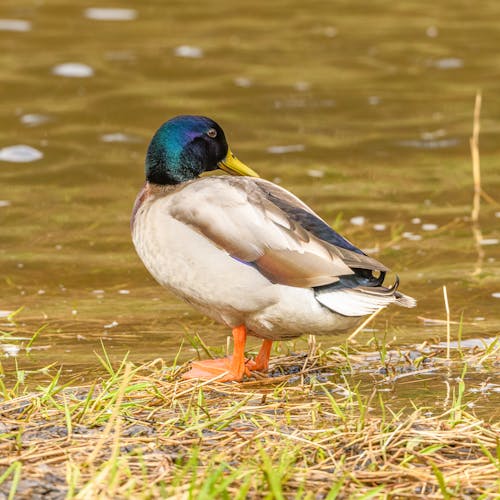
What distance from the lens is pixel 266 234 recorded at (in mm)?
4508

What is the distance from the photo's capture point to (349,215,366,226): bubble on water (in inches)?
309

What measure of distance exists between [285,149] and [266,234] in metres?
5.13

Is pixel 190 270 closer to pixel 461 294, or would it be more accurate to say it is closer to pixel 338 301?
pixel 338 301

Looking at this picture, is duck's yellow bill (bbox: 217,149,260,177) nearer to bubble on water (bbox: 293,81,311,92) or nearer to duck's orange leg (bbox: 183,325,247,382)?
duck's orange leg (bbox: 183,325,247,382)

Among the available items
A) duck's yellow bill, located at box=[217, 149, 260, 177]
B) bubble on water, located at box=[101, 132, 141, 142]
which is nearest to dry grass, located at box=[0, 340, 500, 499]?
duck's yellow bill, located at box=[217, 149, 260, 177]

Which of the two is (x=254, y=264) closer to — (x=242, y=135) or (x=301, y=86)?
(x=242, y=135)

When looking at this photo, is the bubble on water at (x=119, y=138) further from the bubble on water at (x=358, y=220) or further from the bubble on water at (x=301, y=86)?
the bubble on water at (x=358, y=220)

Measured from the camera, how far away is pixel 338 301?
446 cm

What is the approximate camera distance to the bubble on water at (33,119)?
10.0m

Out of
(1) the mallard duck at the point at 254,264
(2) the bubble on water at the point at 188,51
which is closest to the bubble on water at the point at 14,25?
(2) the bubble on water at the point at 188,51

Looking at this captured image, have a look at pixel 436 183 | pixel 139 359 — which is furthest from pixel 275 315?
pixel 436 183

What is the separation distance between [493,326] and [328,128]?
182 inches

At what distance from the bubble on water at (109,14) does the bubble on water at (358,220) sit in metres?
5.93

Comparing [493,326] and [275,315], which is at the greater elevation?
[275,315]
